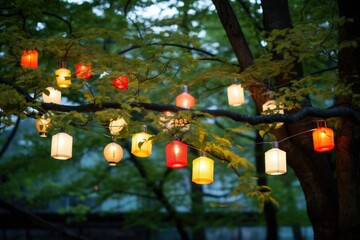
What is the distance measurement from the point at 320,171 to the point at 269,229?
243 inches

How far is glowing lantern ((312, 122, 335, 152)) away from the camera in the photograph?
697 centimetres

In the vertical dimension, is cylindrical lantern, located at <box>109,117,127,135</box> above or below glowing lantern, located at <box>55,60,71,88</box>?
below

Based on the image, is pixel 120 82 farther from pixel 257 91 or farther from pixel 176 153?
pixel 257 91

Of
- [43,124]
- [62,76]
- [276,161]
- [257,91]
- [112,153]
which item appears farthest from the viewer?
[257,91]

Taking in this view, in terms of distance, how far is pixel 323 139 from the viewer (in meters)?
7.04

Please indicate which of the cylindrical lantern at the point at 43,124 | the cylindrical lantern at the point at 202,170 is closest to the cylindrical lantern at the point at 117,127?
the cylindrical lantern at the point at 43,124

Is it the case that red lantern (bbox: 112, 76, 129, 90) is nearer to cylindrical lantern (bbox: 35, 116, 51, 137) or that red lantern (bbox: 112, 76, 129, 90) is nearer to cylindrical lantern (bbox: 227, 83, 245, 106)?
cylindrical lantern (bbox: 35, 116, 51, 137)

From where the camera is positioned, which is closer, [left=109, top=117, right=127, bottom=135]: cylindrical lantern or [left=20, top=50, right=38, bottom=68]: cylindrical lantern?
[left=109, top=117, right=127, bottom=135]: cylindrical lantern

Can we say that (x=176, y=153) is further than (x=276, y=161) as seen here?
No

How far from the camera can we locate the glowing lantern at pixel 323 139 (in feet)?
22.9

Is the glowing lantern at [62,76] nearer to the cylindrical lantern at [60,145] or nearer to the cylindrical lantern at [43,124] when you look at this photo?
the cylindrical lantern at [43,124]

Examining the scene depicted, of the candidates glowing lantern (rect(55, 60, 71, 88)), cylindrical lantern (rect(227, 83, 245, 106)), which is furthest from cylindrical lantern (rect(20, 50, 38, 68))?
cylindrical lantern (rect(227, 83, 245, 106))

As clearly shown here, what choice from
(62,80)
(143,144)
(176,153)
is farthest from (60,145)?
(176,153)

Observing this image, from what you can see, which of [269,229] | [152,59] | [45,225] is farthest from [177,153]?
[45,225]
